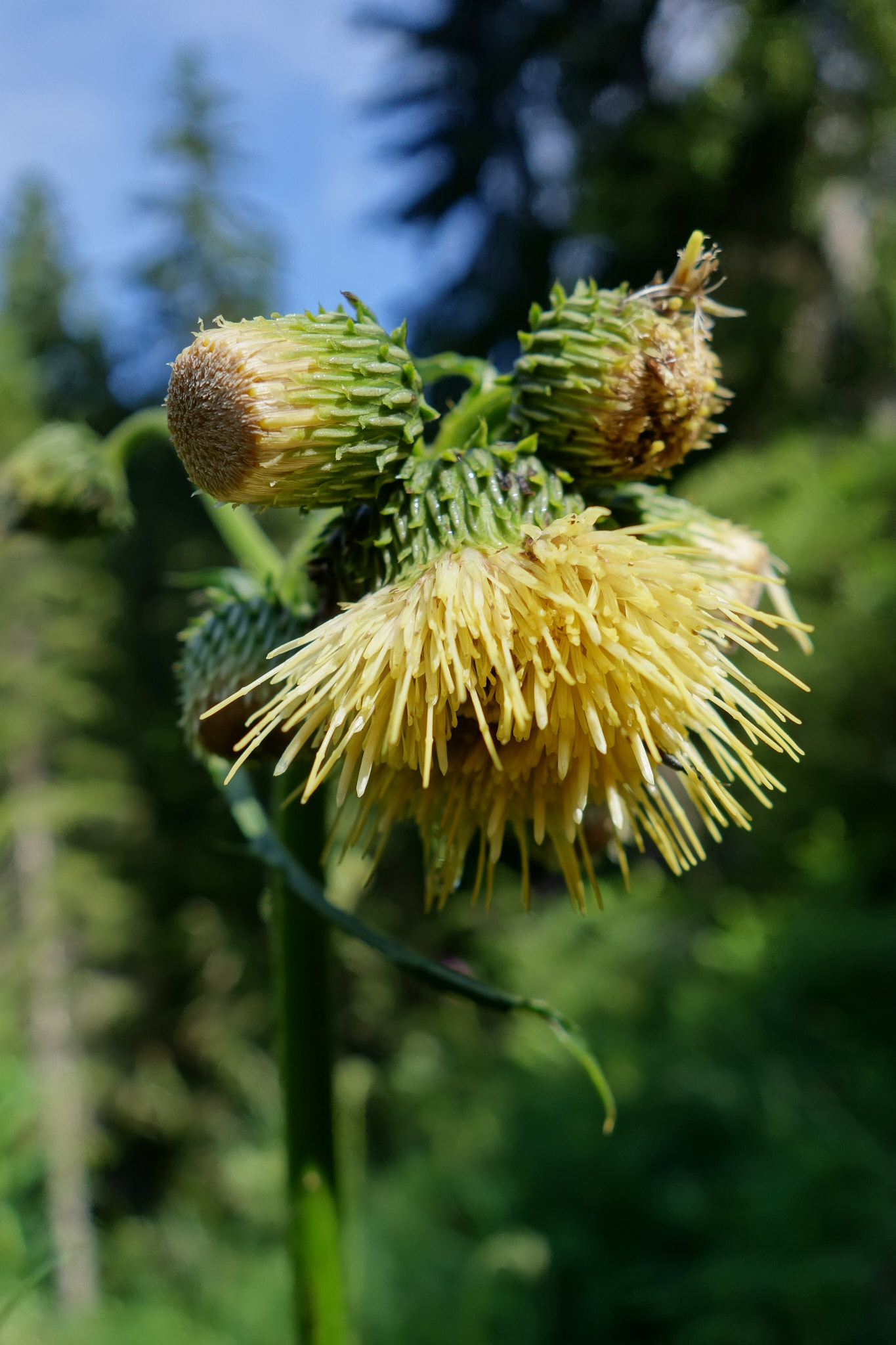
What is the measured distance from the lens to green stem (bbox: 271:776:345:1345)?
156 cm

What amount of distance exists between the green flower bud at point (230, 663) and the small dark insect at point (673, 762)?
0.54 metres

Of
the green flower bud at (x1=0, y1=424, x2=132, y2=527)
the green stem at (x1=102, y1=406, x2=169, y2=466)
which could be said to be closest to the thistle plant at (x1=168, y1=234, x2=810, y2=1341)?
the green stem at (x1=102, y1=406, x2=169, y2=466)

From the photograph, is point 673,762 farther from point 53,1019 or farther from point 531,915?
point 53,1019

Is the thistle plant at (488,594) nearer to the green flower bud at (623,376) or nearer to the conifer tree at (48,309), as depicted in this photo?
the green flower bud at (623,376)

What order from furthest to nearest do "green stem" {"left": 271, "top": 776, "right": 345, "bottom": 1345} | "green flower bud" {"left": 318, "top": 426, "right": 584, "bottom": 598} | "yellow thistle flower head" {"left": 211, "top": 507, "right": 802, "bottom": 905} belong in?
"green stem" {"left": 271, "top": 776, "right": 345, "bottom": 1345}
"green flower bud" {"left": 318, "top": 426, "right": 584, "bottom": 598}
"yellow thistle flower head" {"left": 211, "top": 507, "right": 802, "bottom": 905}

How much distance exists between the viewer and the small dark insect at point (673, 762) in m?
1.24

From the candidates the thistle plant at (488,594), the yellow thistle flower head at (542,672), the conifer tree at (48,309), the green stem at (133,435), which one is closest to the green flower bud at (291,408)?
the thistle plant at (488,594)

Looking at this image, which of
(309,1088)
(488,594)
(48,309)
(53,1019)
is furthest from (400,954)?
(48,309)

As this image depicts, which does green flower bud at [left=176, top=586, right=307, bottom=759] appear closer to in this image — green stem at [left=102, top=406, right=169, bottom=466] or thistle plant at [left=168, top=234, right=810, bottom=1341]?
thistle plant at [left=168, top=234, right=810, bottom=1341]

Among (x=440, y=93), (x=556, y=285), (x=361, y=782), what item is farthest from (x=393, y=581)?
(x=440, y=93)

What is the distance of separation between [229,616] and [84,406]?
25.2 meters

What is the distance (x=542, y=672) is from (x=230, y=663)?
557mm

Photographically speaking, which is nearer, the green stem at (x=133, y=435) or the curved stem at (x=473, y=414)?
the curved stem at (x=473, y=414)

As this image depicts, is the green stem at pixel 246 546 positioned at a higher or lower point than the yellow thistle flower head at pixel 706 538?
higher
